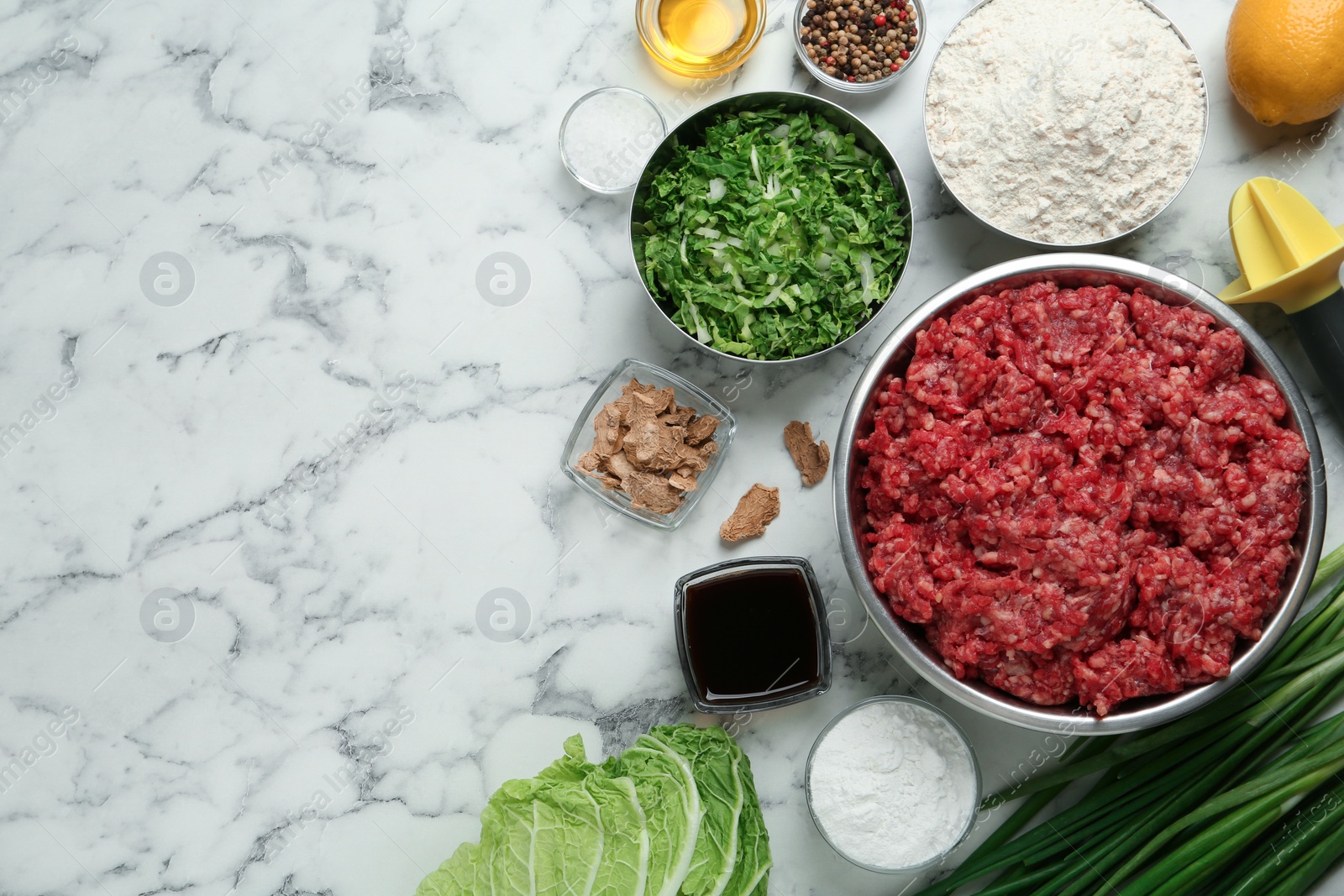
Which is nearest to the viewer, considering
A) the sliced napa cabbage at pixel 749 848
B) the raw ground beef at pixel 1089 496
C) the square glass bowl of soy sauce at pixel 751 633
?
the raw ground beef at pixel 1089 496

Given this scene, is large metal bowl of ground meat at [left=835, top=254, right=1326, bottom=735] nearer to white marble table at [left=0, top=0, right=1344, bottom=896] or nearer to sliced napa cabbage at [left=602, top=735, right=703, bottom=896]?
white marble table at [left=0, top=0, right=1344, bottom=896]

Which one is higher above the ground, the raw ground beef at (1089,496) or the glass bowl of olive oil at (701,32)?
the glass bowl of olive oil at (701,32)

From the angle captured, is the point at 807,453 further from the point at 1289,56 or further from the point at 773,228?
the point at 1289,56

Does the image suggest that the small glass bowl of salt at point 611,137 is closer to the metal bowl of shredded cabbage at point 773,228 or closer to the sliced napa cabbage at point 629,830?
the metal bowl of shredded cabbage at point 773,228

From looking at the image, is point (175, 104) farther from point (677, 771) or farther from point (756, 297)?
point (677, 771)

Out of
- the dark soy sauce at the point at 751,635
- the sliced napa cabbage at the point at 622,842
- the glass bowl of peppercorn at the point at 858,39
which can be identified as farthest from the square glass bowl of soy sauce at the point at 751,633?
the glass bowl of peppercorn at the point at 858,39

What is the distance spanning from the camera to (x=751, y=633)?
2.99 meters

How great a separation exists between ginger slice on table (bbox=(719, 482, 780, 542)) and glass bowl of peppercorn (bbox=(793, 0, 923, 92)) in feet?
4.58

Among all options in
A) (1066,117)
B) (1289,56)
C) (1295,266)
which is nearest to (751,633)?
(1066,117)

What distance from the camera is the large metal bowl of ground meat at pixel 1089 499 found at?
94.3 inches

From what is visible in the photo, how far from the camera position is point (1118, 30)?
113 inches

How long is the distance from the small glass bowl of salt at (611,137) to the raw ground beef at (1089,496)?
4.15ft

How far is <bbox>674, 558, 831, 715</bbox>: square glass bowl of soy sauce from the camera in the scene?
2957 millimetres

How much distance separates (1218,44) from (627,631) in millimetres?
2842
